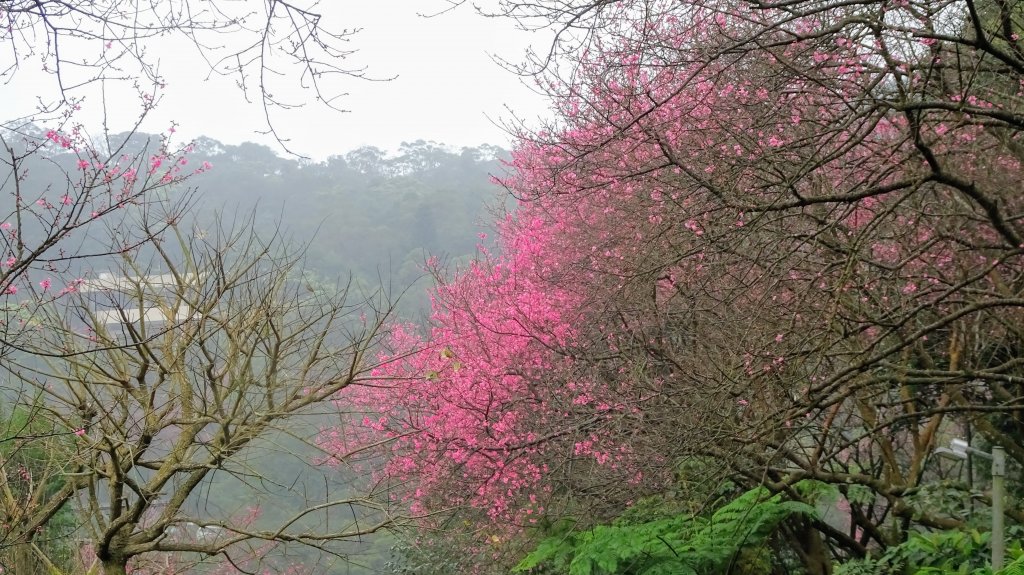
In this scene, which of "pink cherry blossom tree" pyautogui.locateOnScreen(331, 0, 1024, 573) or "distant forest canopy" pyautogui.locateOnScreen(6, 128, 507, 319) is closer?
"pink cherry blossom tree" pyautogui.locateOnScreen(331, 0, 1024, 573)

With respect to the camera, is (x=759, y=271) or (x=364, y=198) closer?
(x=759, y=271)

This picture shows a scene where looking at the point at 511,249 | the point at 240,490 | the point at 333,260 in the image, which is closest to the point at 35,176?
the point at 333,260

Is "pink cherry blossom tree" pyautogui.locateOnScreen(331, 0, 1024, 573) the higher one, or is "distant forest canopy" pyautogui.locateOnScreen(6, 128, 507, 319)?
"distant forest canopy" pyautogui.locateOnScreen(6, 128, 507, 319)

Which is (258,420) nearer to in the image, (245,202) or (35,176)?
(35,176)

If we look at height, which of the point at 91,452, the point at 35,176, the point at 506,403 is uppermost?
the point at 35,176

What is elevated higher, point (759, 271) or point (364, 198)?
point (364, 198)

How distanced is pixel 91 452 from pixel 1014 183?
8.26m

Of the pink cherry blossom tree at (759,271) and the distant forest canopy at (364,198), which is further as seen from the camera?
the distant forest canopy at (364,198)

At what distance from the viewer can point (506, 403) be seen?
9586 mm

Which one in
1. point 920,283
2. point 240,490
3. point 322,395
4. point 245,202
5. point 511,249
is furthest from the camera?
point 245,202

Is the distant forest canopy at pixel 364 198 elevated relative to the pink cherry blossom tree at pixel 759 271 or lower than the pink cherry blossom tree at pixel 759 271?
elevated

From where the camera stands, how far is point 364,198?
5525cm

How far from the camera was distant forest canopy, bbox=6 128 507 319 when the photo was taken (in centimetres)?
4422

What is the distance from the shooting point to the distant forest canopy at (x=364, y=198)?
1741 inches
